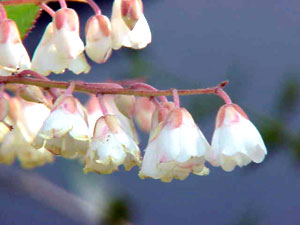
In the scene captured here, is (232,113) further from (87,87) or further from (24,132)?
(24,132)

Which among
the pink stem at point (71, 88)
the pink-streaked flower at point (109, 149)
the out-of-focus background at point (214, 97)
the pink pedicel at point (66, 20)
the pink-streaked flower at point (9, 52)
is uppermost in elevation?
the pink pedicel at point (66, 20)

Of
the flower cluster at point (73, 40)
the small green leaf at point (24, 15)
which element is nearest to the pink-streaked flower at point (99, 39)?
the flower cluster at point (73, 40)

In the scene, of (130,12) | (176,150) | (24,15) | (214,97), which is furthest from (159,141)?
(214,97)

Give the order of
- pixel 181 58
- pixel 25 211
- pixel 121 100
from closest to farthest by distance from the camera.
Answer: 1. pixel 121 100
2. pixel 25 211
3. pixel 181 58

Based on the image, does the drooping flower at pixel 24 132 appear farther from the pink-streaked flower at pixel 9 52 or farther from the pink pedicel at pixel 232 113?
the pink pedicel at pixel 232 113

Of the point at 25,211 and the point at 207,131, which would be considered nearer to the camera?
the point at 25,211

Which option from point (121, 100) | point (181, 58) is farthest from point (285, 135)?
point (121, 100)

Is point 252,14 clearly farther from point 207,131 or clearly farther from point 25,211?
point 25,211
